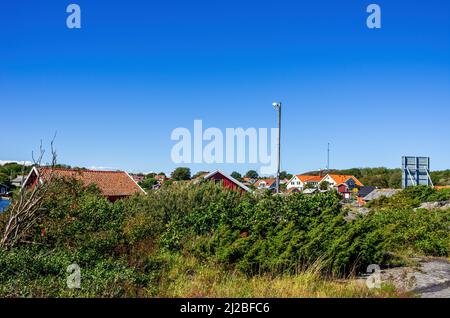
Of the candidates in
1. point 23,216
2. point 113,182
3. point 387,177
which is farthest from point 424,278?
point 387,177

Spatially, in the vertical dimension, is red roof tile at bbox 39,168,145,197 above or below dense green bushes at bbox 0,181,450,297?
above

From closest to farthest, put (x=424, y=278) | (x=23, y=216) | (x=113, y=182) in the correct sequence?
1. (x=424, y=278)
2. (x=23, y=216)
3. (x=113, y=182)

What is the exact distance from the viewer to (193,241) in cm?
897

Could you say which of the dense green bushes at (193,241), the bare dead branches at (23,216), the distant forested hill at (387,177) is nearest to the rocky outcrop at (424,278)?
the dense green bushes at (193,241)

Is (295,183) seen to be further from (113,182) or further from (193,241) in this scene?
(193,241)

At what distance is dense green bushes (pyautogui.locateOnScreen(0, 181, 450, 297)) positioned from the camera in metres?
6.70

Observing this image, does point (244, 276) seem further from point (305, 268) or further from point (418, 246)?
point (418, 246)

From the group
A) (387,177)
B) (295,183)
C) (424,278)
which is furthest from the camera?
(295,183)

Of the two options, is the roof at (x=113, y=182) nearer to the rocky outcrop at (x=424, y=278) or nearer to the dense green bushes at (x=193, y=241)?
the dense green bushes at (x=193, y=241)

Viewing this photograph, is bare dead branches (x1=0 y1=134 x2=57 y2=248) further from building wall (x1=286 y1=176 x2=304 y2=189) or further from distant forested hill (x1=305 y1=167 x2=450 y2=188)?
building wall (x1=286 y1=176 x2=304 y2=189)

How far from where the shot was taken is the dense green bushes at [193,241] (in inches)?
264

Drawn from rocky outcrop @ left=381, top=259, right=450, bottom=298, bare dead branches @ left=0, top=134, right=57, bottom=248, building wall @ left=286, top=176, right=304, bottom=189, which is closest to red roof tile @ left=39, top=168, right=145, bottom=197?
bare dead branches @ left=0, top=134, right=57, bottom=248
